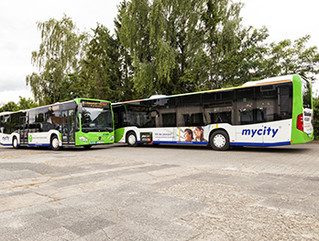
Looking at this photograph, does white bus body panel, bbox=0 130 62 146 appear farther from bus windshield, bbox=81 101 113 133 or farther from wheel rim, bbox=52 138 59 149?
bus windshield, bbox=81 101 113 133

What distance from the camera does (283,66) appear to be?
21.9 meters

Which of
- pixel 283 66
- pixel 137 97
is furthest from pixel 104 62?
pixel 283 66

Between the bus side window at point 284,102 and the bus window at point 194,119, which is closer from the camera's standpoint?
the bus side window at point 284,102

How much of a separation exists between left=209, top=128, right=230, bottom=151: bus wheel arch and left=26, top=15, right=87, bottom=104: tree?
2612 cm

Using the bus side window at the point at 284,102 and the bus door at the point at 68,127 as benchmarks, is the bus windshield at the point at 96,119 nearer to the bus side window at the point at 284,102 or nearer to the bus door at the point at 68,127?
the bus door at the point at 68,127

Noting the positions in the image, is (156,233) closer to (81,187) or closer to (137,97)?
(81,187)

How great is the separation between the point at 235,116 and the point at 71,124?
9539mm

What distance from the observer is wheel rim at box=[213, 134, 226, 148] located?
1259 cm

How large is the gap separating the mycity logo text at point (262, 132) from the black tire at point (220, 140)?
38.8 inches

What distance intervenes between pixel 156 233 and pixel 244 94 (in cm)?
1015

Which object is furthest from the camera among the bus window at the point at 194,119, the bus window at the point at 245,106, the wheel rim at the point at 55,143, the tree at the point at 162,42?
the tree at the point at 162,42

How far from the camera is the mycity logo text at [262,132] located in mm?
11059

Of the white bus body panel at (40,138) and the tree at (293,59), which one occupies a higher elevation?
the tree at (293,59)

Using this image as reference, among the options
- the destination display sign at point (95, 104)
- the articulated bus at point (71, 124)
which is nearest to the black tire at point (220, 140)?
the articulated bus at point (71, 124)
